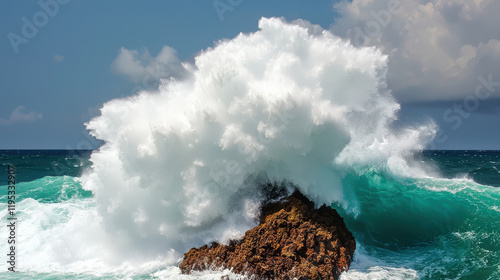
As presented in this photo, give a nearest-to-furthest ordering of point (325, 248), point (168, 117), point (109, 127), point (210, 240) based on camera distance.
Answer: point (325, 248) < point (210, 240) < point (168, 117) < point (109, 127)

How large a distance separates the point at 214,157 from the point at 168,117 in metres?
1.79

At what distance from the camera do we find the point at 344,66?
1143 centimetres

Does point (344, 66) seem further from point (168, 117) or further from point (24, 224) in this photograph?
point (24, 224)

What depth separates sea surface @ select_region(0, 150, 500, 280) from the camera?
32.6ft

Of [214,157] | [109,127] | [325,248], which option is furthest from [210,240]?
[109,127]

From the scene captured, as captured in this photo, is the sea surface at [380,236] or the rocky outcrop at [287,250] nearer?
the rocky outcrop at [287,250]

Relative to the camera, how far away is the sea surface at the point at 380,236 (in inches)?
392

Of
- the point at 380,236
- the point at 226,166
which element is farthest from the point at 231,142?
the point at 380,236

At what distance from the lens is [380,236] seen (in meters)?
12.7

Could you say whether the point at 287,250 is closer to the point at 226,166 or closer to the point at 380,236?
the point at 226,166

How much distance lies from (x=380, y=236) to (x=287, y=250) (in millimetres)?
5263

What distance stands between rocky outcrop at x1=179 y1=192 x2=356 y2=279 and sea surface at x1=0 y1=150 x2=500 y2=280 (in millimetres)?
407

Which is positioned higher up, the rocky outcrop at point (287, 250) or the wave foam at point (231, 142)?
the wave foam at point (231, 142)

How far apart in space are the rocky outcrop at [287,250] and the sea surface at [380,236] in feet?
1.34
